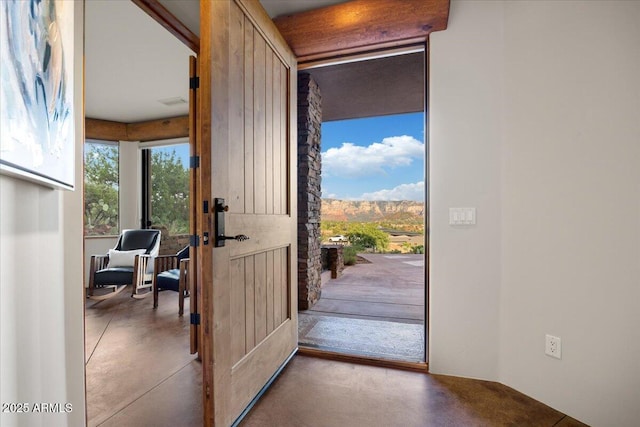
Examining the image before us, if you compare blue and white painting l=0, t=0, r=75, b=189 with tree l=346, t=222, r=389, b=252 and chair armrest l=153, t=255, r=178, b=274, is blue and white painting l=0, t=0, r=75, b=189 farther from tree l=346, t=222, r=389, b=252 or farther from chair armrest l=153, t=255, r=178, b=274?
tree l=346, t=222, r=389, b=252

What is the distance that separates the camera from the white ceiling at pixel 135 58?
2027 mm

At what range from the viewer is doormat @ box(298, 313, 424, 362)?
2.25 meters

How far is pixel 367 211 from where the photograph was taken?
712 cm

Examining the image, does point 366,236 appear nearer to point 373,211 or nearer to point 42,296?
point 373,211

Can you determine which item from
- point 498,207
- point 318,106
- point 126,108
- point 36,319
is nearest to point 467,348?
point 498,207

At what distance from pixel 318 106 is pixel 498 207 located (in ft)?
8.25

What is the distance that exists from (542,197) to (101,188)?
554cm

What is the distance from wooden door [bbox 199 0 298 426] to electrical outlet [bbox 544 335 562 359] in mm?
1536

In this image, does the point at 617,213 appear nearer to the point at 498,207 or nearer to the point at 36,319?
the point at 498,207

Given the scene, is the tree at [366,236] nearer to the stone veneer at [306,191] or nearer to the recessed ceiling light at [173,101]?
the stone veneer at [306,191]

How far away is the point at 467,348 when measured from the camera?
1.91 metres

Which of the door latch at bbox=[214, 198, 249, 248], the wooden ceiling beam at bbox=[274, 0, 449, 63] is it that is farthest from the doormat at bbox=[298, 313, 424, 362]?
the wooden ceiling beam at bbox=[274, 0, 449, 63]

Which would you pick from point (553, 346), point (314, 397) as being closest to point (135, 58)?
point (314, 397)

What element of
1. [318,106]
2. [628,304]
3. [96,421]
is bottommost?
[96,421]
